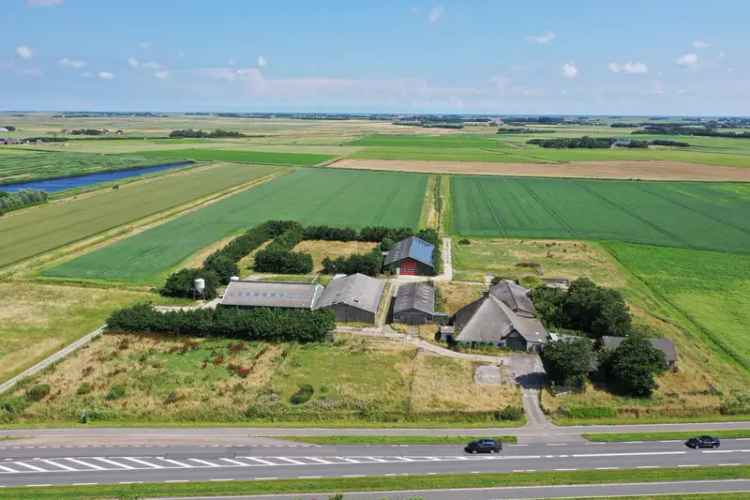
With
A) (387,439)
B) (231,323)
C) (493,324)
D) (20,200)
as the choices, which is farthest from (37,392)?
(20,200)

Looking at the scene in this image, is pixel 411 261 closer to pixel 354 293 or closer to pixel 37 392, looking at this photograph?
pixel 354 293

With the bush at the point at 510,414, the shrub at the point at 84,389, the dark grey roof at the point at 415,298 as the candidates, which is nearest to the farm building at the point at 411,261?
the dark grey roof at the point at 415,298

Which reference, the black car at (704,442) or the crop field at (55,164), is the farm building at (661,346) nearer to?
the black car at (704,442)

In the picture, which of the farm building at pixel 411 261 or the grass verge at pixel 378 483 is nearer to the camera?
the grass verge at pixel 378 483

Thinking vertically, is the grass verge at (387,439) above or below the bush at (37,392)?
below

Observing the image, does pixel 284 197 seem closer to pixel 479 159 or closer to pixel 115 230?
pixel 115 230

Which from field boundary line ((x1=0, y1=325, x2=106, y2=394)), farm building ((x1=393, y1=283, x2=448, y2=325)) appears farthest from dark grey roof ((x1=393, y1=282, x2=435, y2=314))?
field boundary line ((x1=0, y1=325, x2=106, y2=394))

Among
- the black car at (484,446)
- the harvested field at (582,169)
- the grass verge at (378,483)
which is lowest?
the grass verge at (378,483)

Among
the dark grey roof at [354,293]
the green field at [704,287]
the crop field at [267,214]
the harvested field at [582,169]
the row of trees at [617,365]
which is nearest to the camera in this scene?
the row of trees at [617,365]
